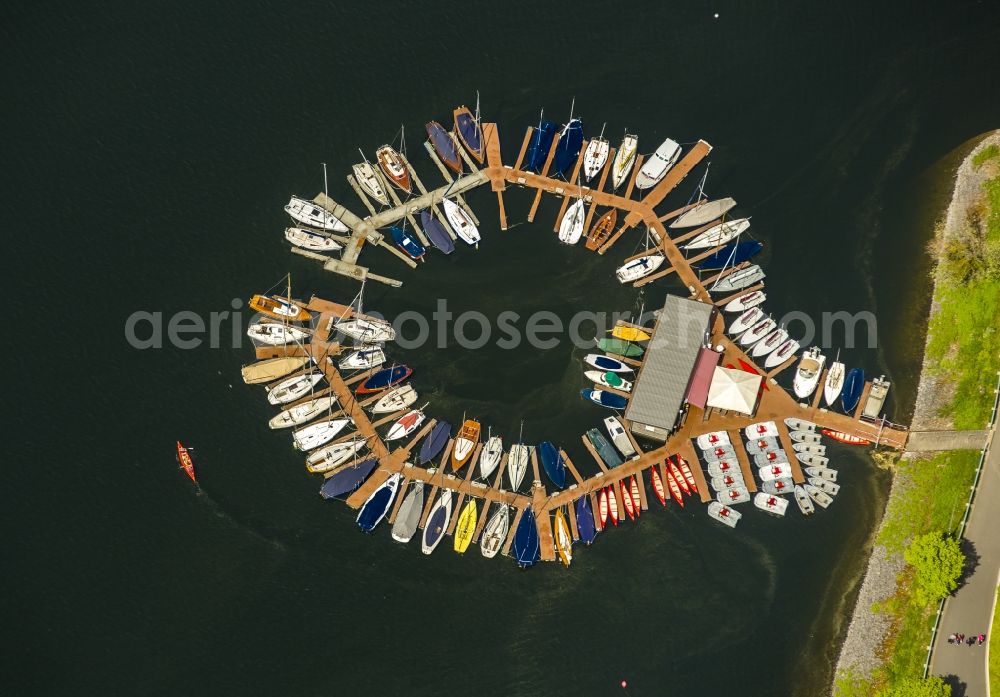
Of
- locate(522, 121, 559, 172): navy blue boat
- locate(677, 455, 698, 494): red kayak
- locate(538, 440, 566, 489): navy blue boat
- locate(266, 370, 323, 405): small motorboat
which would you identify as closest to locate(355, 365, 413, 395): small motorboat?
locate(266, 370, 323, 405): small motorboat

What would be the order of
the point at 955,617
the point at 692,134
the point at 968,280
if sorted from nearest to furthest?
the point at 955,617 < the point at 968,280 < the point at 692,134

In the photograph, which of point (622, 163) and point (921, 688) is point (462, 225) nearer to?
point (622, 163)

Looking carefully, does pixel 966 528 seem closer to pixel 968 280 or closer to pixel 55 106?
pixel 968 280

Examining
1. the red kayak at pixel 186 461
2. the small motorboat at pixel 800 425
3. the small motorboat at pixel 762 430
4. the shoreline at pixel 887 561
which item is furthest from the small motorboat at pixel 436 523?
the shoreline at pixel 887 561

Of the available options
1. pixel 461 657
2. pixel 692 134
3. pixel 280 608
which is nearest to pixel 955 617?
pixel 461 657

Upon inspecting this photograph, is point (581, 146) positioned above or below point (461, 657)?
above

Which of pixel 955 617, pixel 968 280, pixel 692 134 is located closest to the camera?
pixel 955 617

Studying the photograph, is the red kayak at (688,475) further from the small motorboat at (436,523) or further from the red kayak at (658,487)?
the small motorboat at (436,523)
